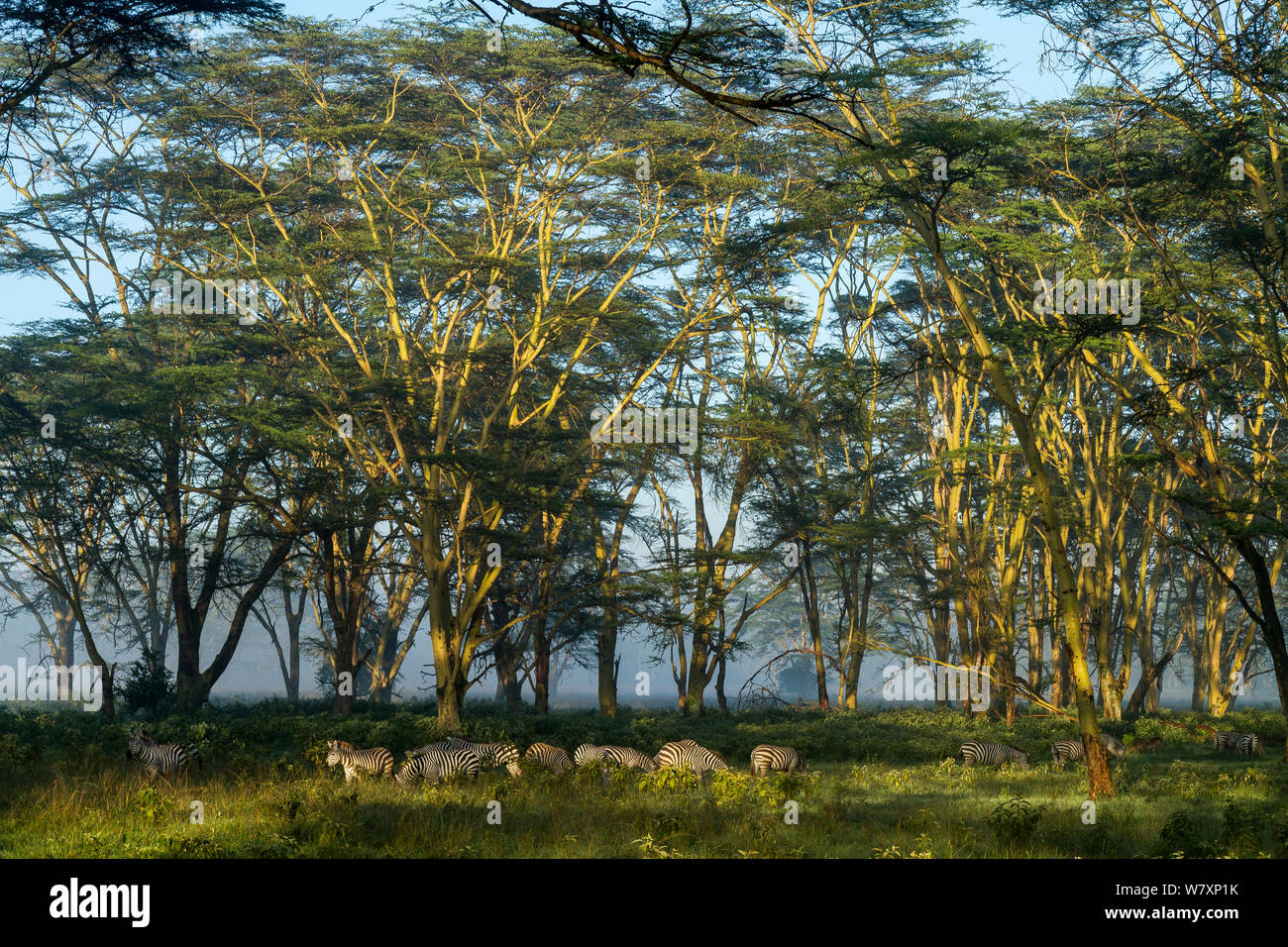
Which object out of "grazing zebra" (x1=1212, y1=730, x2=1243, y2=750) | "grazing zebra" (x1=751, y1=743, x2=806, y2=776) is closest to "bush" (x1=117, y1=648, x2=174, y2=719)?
"grazing zebra" (x1=751, y1=743, x2=806, y2=776)

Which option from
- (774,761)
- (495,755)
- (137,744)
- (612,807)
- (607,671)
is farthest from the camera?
(607,671)

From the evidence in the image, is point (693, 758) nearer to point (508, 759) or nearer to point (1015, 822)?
point (508, 759)

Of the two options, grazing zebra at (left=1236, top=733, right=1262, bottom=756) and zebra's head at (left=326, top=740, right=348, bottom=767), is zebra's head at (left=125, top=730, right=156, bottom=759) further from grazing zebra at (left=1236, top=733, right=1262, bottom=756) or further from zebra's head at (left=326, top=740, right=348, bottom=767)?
grazing zebra at (left=1236, top=733, right=1262, bottom=756)

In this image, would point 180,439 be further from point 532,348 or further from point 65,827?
point 65,827

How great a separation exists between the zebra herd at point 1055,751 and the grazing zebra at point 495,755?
666 cm

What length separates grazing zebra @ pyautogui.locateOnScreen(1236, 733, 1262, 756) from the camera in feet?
60.5

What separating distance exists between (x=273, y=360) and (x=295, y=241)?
4.49 m

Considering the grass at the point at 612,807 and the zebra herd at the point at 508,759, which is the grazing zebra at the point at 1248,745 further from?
the zebra herd at the point at 508,759

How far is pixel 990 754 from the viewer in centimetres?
1678

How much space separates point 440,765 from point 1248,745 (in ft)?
42.8

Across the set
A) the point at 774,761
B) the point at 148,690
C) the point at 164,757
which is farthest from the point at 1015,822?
the point at 148,690

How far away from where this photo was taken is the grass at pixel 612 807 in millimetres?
8977

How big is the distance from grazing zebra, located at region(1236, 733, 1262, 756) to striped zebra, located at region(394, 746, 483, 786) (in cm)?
1249
